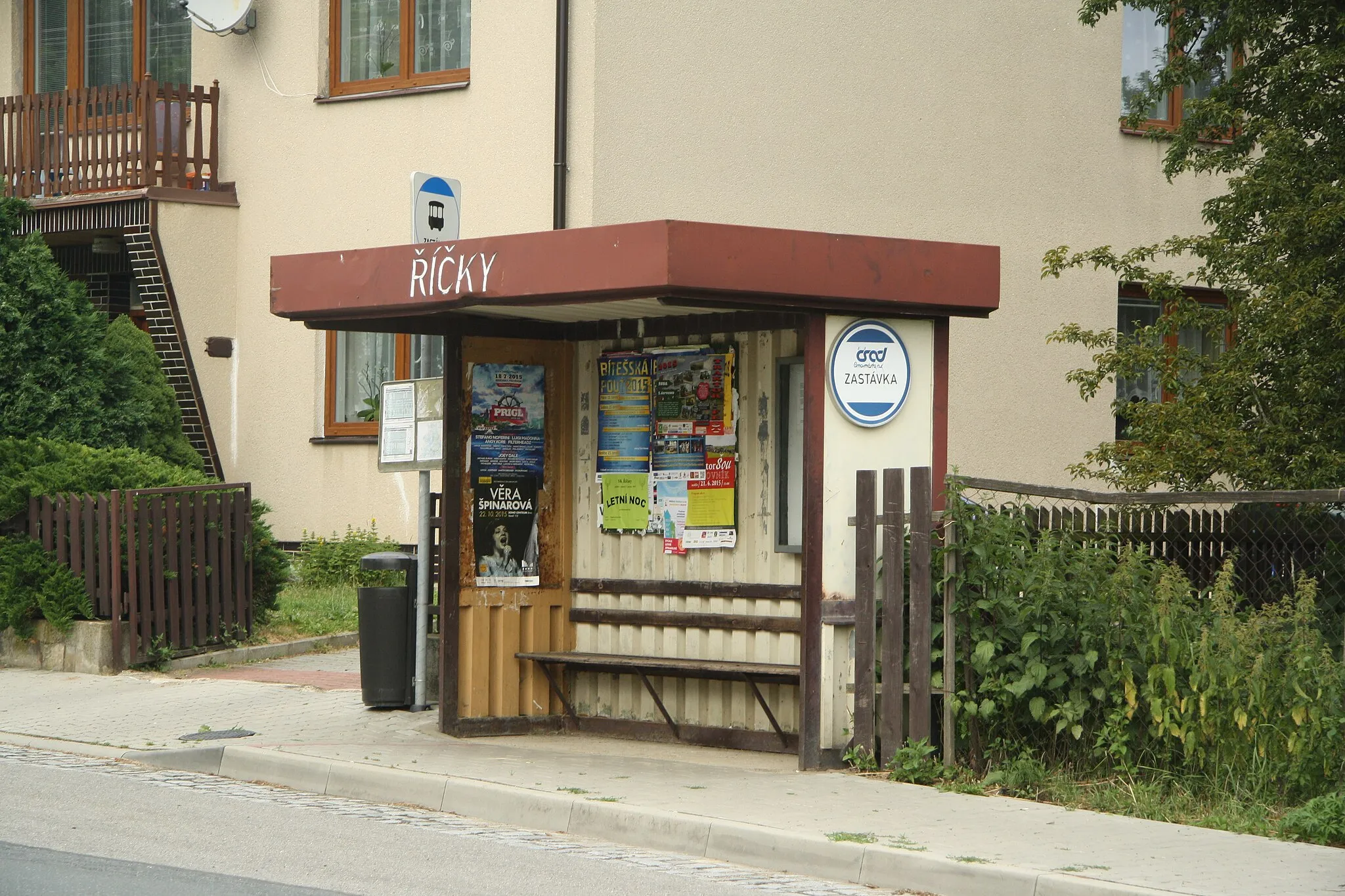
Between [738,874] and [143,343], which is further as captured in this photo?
[143,343]

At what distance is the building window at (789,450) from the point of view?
10.0 metres

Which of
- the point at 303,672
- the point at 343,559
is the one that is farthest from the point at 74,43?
the point at 303,672

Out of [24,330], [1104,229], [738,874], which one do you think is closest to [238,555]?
[24,330]

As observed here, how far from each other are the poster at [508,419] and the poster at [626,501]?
484mm

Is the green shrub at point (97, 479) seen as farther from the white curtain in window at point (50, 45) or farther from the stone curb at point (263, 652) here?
the white curtain in window at point (50, 45)

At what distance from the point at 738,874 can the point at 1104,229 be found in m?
13.6

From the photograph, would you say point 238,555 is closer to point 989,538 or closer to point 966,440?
point 989,538

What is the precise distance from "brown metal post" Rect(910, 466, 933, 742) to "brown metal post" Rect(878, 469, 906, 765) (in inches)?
2.7

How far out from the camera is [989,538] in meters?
9.23

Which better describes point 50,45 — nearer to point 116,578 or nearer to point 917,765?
point 116,578

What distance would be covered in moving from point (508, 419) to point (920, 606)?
3.04 m

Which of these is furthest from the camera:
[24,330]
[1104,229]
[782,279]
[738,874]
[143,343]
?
[1104,229]

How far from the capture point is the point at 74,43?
20250 millimetres

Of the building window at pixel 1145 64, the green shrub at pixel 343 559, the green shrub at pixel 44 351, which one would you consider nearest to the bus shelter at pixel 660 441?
the green shrub at pixel 343 559
